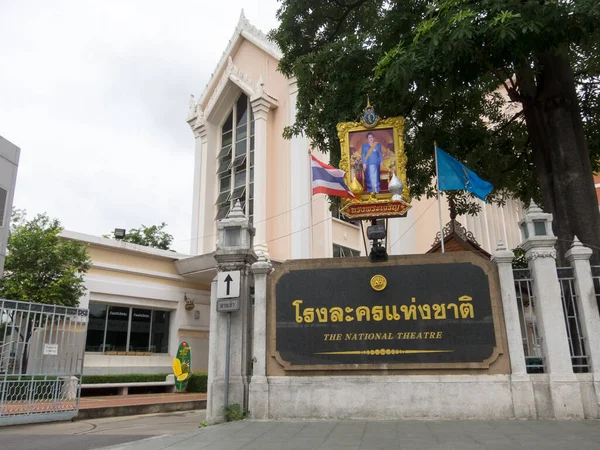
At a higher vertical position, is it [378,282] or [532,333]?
[378,282]

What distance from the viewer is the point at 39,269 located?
15.5 m

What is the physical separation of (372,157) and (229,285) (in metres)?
4.04

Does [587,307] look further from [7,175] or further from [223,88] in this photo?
[223,88]

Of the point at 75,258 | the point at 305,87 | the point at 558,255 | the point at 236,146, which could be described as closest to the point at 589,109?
the point at 558,255

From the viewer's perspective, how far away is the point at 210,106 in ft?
91.5

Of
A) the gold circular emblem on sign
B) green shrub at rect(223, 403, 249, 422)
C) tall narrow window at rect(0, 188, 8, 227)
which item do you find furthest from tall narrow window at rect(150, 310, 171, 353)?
the gold circular emblem on sign

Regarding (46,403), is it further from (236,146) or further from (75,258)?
(236,146)

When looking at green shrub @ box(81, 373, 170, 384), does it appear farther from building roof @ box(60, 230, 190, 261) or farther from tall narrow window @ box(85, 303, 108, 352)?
building roof @ box(60, 230, 190, 261)

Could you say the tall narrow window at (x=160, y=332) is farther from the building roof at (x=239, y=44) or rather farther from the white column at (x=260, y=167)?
the building roof at (x=239, y=44)

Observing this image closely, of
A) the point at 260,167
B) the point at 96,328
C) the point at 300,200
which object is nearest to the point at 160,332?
the point at 96,328

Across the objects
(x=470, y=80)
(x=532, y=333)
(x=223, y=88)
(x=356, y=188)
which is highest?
(x=223, y=88)

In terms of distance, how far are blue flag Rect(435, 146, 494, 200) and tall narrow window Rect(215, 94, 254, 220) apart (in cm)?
1552

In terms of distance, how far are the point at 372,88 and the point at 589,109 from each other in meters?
6.75

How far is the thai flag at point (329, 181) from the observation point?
9.51m
